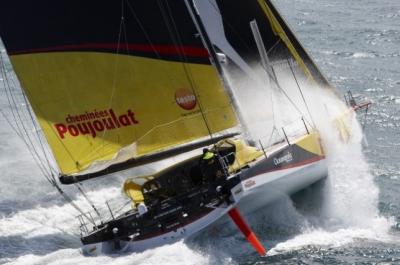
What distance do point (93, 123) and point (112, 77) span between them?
1169mm

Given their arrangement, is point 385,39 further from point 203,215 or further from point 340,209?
point 203,215

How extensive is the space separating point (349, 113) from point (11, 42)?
9200mm

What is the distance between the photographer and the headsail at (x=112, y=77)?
16.7 metres

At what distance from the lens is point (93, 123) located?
17.3 m

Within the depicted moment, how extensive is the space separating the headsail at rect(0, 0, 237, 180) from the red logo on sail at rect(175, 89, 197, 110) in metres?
0.02

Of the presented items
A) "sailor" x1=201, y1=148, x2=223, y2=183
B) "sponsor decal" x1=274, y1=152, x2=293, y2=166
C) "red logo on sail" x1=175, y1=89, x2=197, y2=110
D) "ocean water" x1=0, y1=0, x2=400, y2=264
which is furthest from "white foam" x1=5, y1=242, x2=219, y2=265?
"red logo on sail" x1=175, y1=89, x2=197, y2=110

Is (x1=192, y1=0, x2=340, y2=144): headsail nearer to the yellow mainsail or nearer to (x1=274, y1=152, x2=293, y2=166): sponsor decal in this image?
the yellow mainsail

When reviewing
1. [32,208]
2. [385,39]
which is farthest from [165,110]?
[385,39]

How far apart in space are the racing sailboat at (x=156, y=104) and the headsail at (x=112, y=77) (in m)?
0.02

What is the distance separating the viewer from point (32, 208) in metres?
Result: 19.5

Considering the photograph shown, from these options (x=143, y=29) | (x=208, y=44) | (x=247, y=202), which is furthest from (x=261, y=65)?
(x=247, y=202)

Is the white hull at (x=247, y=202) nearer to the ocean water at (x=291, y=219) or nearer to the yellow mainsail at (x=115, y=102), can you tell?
the ocean water at (x=291, y=219)

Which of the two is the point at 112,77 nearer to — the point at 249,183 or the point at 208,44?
the point at 208,44

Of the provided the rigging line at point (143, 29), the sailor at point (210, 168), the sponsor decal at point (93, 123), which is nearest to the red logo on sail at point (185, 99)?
the rigging line at point (143, 29)
